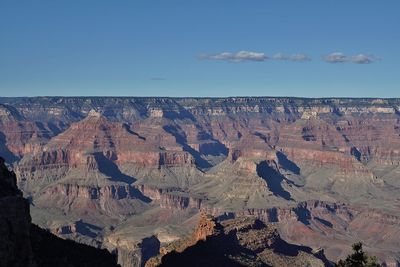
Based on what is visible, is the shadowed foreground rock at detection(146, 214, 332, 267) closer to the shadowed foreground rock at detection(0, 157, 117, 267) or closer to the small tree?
the shadowed foreground rock at detection(0, 157, 117, 267)

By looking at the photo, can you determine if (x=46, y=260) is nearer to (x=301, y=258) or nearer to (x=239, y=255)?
(x=239, y=255)

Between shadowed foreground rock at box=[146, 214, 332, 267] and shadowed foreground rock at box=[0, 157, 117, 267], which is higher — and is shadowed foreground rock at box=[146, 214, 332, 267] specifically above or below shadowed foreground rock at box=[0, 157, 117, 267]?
below

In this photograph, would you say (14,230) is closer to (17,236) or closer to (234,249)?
(17,236)

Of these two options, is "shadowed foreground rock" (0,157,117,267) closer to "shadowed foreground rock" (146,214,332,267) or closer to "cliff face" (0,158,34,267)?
"cliff face" (0,158,34,267)

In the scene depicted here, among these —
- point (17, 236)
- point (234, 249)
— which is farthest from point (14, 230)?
point (234, 249)

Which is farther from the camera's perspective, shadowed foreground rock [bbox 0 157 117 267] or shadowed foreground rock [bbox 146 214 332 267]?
shadowed foreground rock [bbox 146 214 332 267]

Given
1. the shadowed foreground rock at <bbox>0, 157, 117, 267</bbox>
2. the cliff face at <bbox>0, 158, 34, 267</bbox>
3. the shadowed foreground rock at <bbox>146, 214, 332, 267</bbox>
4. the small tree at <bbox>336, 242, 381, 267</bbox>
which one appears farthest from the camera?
the shadowed foreground rock at <bbox>146, 214, 332, 267</bbox>

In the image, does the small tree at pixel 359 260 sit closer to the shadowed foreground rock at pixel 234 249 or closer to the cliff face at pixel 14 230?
the cliff face at pixel 14 230

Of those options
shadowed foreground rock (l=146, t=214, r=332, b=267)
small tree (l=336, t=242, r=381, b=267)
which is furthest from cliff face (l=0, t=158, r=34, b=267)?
shadowed foreground rock (l=146, t=214, r=332, b=267)

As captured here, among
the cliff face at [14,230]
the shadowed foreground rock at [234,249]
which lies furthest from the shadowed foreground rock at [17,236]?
the shadowed foreground rock at [234,249]

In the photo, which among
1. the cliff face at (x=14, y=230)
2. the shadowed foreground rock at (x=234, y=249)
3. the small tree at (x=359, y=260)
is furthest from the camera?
the shadowed foreground rock at (x=234, y=249)

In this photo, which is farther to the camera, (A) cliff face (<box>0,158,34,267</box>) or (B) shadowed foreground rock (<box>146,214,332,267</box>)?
(B) shadowed foreground rock (<box>146,214,332,267</box>)

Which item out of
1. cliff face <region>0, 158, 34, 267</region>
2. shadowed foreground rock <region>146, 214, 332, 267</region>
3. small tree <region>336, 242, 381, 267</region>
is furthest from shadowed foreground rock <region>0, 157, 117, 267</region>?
shadowed foreground rock <region>146, 214, 332, 267</region>

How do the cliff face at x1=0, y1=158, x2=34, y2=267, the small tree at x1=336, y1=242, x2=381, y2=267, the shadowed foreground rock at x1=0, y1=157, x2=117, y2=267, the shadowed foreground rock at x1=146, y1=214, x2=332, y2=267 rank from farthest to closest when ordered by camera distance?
1. the shadowed foreground rock at x1=146, y1=214, x2=332, y2=267
2. the shadowed foreground rock at x1=0, y1=157, x2=117, y2=267
3. the cliff face at x1=0, y1=158, x2=34, y2=267
4. the small tree at x1=336, y1=242, x2=381, y2=267
